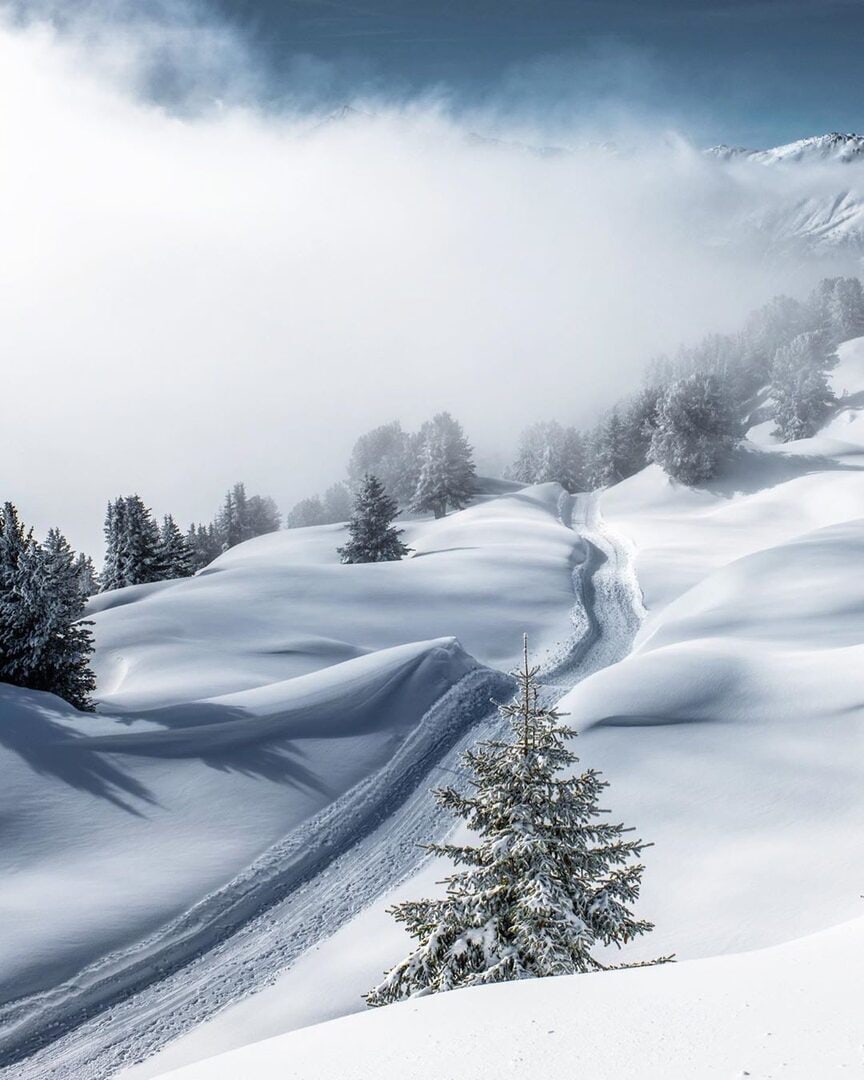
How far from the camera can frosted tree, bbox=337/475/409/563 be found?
51.8 meters

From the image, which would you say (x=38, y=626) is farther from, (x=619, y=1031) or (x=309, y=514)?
(x=309, y=514)

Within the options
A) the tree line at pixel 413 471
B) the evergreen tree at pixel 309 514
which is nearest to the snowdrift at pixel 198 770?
the tree line at pixel 413 471

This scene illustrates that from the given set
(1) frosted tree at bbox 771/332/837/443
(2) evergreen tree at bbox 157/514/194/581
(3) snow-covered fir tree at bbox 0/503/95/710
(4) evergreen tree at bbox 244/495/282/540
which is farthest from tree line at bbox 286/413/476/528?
(3) snow-covered fir tree at bbox 0/503/95/710

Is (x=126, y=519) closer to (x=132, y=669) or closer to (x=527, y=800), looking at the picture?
(x=132, y=669)

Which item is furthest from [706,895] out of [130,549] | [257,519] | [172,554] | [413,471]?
[257,519]

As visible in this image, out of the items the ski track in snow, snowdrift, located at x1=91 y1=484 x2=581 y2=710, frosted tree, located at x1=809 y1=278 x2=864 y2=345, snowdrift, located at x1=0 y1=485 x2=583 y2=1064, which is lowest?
the ski track in snow

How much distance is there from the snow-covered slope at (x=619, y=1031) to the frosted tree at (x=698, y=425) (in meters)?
60.7

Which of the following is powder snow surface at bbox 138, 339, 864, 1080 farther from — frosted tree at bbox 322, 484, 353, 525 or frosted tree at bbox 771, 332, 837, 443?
frosted tree at bbox 322, 484, 353, 525

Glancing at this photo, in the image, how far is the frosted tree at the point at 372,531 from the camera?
170 ft

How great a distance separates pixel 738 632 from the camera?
28.5 meters

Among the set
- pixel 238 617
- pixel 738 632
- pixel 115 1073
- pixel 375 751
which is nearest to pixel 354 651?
pixel 238 617

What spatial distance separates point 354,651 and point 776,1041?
2575cm

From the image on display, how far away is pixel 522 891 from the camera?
7.75 meters

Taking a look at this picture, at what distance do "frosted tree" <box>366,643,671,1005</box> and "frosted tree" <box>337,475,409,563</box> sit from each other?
142 feet
